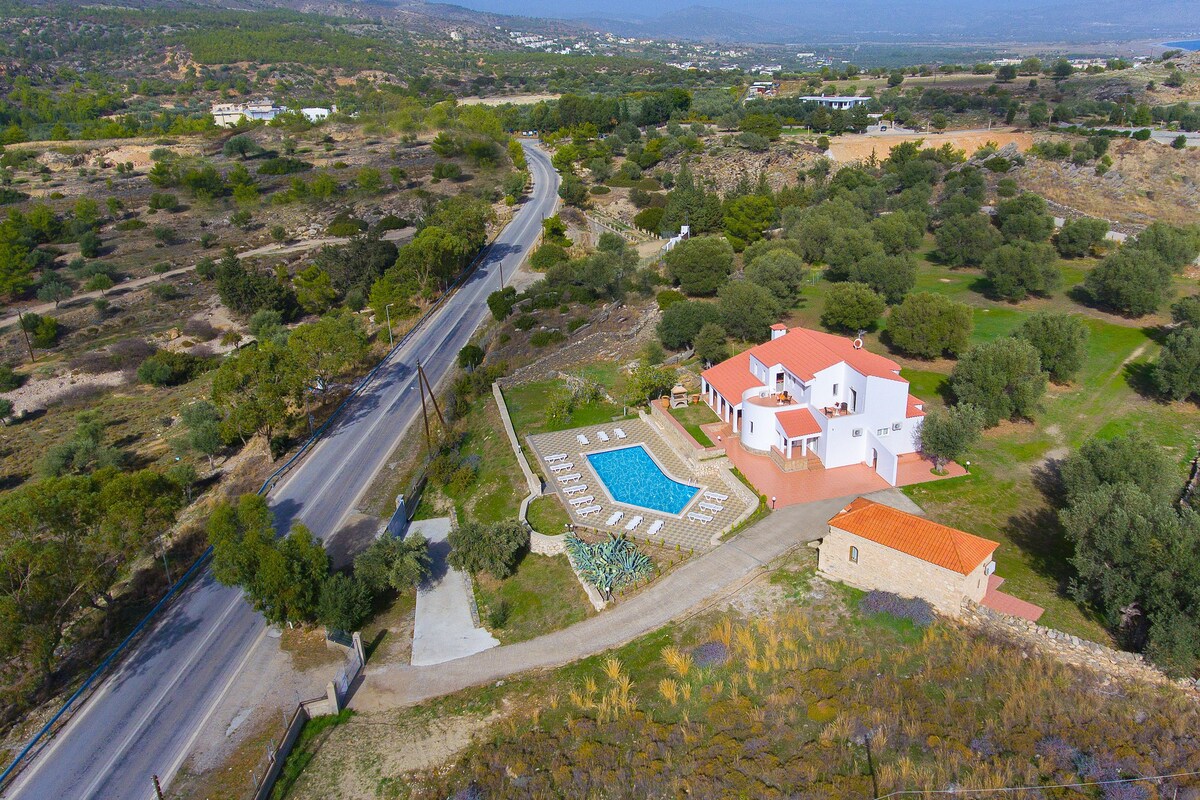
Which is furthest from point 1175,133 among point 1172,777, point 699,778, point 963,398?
point 699,778

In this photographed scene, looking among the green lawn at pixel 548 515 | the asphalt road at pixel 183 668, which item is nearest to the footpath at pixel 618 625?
the asphalt road at pixel 183 668

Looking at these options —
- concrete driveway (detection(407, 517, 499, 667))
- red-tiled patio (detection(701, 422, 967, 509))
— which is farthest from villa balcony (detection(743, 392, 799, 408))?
concrete driveway (detection(407, 517, 499, 667))

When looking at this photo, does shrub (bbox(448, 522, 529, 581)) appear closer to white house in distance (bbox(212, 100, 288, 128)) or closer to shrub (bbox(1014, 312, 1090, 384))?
shrub (bbox(1014, 312, 1090, 384))

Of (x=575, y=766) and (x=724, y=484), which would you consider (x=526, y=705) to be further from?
(x=724, y=484)

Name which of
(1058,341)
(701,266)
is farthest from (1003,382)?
(701,266)

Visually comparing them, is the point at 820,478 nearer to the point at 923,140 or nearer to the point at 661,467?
the point at 661,467

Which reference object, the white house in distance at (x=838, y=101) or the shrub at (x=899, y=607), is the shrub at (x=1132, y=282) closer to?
the shrub at (x=899, y=607)
